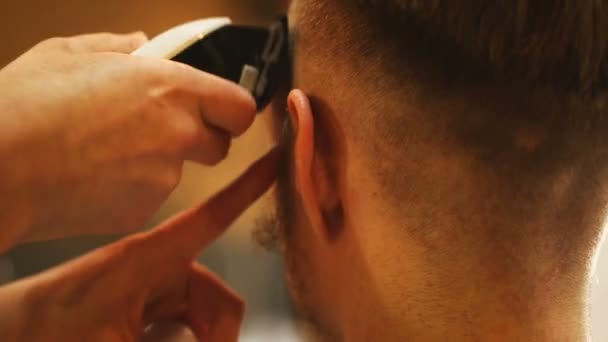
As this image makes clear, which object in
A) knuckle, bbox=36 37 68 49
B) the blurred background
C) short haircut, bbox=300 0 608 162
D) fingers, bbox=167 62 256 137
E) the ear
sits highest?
short haircut, bbox=300 0 608 162

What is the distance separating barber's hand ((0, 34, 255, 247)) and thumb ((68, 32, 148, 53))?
36 mm

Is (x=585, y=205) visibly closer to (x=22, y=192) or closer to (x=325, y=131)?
(x=325, y=131)

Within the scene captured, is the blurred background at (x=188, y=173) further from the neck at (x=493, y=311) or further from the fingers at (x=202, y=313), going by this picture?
the neck at (x=493, y=311)

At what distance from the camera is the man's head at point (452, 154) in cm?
48

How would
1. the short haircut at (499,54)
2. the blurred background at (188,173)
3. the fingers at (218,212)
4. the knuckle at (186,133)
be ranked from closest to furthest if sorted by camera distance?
the short haircut at (499,54)
the knuckle at (186,133)
the fingers at (218,212)
the blurred background at (188,173)

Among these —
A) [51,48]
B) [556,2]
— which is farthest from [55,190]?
[556,2]

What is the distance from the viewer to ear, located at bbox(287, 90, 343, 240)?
0.58 m

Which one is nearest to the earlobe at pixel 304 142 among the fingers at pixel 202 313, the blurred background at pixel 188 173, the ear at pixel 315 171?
the ear at pixel 315 171

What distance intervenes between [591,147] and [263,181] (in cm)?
31

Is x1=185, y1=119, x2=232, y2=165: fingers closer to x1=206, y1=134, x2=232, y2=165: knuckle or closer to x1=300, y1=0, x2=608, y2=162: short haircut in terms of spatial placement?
x1=206, y1=134, x2=232, y2=165: knuckle

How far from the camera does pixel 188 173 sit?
53.5 inches

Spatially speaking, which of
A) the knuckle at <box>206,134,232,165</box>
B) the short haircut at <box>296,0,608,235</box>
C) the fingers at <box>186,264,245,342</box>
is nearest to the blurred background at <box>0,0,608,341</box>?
the fingers at <box>186,264,245,342</box>

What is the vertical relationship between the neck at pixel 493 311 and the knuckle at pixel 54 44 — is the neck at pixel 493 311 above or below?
below

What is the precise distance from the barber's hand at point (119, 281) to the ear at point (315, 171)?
95 mm
